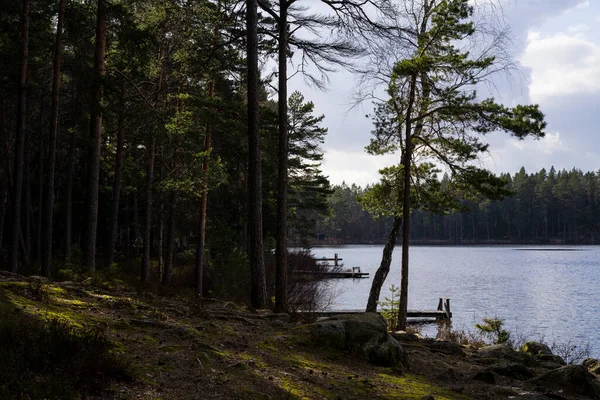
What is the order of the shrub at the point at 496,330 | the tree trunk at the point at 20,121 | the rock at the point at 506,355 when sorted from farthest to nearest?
the shrub at the point at 496,330 → the tree trunk at the point at 20,121 → the rock at the point at 506,355

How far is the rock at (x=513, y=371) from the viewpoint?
8.23m

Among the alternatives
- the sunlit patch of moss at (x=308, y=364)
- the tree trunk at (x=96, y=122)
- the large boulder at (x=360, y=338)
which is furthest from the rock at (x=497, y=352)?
the tree trunk at (x=96, y=122)

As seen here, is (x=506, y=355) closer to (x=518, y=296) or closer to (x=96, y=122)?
(x=96, y=122)

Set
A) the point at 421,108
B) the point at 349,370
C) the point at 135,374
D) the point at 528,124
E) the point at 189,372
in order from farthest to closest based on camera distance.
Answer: the point at 421,108 < the point at 528,124 < the point at 349,370 < the point at 189,372 < the point at 135,374

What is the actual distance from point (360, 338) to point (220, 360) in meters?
2.58

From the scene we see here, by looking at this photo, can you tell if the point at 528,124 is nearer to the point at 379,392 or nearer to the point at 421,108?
the point at 421,108

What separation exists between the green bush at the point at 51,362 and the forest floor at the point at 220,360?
0.12 metres

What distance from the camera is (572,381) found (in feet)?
24.8

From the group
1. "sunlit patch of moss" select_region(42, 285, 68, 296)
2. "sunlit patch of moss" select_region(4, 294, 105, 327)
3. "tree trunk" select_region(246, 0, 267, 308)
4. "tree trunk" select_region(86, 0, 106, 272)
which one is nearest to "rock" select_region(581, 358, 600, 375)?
"tree trunk" select_region(246, 0, 267, 308)

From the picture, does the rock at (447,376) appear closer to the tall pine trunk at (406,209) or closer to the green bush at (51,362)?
the green bush at (51,362)

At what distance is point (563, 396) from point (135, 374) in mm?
5671

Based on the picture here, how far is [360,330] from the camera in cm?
771

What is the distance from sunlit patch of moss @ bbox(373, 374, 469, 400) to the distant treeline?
103 metres

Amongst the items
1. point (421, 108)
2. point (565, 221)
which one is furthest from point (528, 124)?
point (565, 221)
